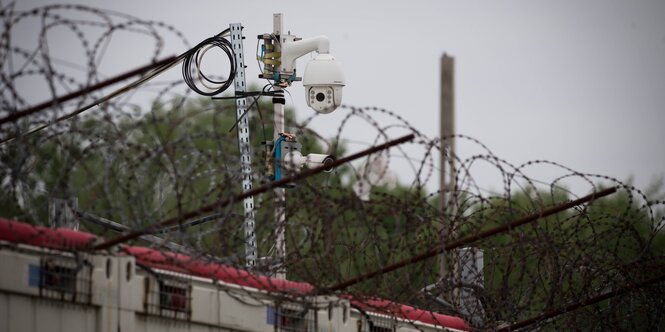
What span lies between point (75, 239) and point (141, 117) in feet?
3.76

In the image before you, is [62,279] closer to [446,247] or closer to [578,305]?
[446,247]

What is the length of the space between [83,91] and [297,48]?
5850mm

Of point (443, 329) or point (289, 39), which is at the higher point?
point (289, 39)

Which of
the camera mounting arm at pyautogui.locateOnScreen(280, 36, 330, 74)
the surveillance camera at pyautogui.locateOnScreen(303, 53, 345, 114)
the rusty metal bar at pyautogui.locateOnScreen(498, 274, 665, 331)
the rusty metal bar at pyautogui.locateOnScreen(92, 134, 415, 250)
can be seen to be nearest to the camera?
the rusty metal bar at pyautogui.locateOnScreen(92, 134, 415, 250)

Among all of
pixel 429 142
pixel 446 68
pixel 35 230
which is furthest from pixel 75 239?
pixel 446 68

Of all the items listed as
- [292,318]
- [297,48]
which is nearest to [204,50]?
[297,48]

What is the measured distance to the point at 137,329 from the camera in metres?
10.6

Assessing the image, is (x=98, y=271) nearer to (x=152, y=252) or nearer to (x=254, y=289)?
(x=152, y=252)

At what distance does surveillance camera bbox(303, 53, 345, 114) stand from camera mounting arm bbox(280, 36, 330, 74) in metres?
0.29

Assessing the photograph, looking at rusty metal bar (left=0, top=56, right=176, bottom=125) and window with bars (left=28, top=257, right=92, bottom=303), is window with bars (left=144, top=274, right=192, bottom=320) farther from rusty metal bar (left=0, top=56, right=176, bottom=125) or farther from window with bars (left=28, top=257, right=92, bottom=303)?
rusty metal bar (left=0, top=56, right=176, bottom=125)

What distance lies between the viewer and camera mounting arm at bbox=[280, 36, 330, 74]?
49.9 feet

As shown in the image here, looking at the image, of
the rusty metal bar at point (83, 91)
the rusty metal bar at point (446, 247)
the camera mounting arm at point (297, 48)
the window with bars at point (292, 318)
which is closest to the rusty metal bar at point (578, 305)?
the rusty metal bar at point (446, 247)

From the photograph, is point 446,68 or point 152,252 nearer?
point 152,252

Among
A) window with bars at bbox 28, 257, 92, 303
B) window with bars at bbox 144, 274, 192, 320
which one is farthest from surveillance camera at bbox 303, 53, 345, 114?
window with bars at bbox 28, 257, 92, 303
